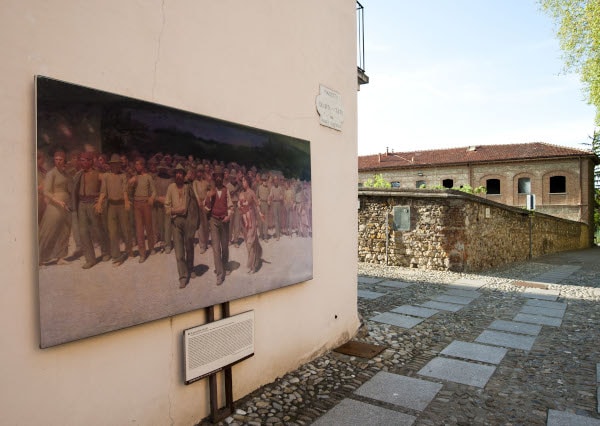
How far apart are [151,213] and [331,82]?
273cm

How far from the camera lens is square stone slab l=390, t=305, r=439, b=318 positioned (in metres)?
6.08

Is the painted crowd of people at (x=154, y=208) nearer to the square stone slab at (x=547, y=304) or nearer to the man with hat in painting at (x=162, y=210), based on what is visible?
the man with hat in painting at (x=162, y=210)

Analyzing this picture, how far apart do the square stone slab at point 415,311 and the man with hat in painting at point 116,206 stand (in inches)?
191

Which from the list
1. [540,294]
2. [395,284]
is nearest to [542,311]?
[540,294]

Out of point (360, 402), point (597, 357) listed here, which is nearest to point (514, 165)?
point (597, 357)

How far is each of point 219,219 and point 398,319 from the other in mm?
3853

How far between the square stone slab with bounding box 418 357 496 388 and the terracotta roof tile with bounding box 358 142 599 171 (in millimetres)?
31678

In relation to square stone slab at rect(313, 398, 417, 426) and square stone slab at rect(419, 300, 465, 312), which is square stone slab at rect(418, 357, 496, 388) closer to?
square stone slab at rect(313, 398, 417, 426)

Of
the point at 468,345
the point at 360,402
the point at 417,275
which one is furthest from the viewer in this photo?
the point at 417,275

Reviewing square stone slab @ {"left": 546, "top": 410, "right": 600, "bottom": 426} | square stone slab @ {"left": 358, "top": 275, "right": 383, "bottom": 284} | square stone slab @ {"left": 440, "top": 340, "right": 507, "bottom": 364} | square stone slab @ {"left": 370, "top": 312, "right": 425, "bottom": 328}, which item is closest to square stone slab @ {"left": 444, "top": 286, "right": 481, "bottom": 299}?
square stone slab @ {"left": 358, "top": 275, "right": 383, "bottom": 284}

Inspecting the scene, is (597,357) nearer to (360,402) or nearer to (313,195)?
(360,402)

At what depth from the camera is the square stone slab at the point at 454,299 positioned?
23.1 feet

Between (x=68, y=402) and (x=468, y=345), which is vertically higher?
(x=68, y=402)

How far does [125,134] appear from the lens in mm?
2297
